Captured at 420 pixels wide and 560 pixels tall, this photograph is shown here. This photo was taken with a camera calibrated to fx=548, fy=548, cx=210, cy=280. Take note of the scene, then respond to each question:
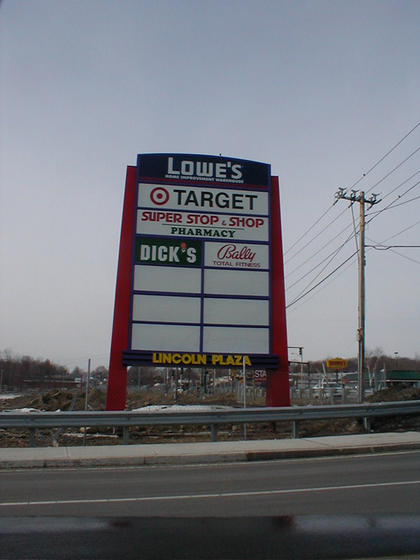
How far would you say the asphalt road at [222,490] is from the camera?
698 centimetres

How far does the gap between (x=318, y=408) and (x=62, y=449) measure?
667 centimetres

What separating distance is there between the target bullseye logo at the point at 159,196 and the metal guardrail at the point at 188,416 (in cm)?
765

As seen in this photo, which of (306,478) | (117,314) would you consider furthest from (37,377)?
(306,478)

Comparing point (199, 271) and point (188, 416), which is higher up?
point (199, 271)

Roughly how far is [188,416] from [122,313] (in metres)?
4.78

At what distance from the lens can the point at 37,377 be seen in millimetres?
128750

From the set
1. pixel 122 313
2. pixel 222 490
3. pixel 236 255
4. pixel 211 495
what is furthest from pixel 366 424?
pixel 211 495

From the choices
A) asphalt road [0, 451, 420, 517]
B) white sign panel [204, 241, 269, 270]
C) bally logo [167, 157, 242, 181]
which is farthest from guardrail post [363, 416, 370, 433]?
bally logo [167, 157, 242, 181]

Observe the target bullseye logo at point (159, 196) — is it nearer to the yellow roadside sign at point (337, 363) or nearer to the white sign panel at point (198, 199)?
the white sign panel at point (198, 199)

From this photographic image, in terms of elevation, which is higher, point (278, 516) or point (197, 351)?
point (197, 351)

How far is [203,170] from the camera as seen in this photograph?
1909cm

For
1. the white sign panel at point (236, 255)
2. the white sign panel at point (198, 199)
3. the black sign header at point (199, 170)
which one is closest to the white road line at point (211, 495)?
the white sign panel at point (236, 255)

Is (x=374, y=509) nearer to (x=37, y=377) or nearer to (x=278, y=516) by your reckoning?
(x=278, y=516)

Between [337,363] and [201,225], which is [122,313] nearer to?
[201,225]
